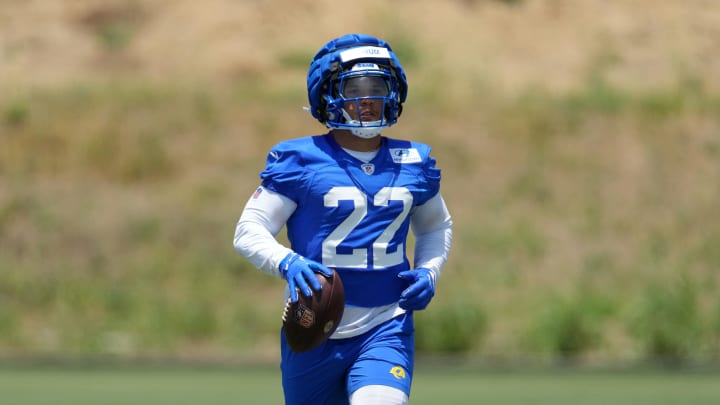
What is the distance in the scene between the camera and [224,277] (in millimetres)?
18500

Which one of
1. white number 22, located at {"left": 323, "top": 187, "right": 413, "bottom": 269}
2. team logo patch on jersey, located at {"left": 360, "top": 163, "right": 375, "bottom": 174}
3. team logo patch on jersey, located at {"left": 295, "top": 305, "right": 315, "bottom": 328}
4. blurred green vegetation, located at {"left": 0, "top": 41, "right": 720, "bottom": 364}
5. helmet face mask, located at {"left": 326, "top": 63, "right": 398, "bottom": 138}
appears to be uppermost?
blurred green vegetation, located at {"left": 0, "top": 41, "right": 720, "bottom": 364}

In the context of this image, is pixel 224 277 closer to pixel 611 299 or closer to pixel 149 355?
pixel 149 355

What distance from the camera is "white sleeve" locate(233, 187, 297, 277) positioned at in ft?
15.0

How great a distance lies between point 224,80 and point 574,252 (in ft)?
33.1

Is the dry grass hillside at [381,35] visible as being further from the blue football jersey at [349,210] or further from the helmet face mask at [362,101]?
the blue football jersey at [349,210]

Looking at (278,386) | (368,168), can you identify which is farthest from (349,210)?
(278,386)

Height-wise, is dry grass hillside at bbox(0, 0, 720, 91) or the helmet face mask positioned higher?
dry grass hillside at bbox(0, 0, 720, 91)

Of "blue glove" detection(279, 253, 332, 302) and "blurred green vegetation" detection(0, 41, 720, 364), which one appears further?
"blurred green vegetation" detection(0, 41, 720, 364)

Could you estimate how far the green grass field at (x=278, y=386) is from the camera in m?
10.2

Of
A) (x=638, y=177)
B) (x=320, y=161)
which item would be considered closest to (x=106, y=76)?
(x=638, y=177)

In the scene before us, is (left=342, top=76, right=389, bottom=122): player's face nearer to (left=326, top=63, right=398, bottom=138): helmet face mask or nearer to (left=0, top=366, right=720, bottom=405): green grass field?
(left=326, top=63, right=398, bottom=138): helmet face mask

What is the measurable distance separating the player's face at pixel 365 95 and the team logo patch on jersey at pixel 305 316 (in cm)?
82

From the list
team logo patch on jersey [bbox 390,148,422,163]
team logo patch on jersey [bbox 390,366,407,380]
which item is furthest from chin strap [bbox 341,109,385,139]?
team logo patch on jersey [bbox 390,366,407,380]

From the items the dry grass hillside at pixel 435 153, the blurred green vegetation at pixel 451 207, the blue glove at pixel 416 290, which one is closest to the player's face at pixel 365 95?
the blue glove at pixel 416 290
